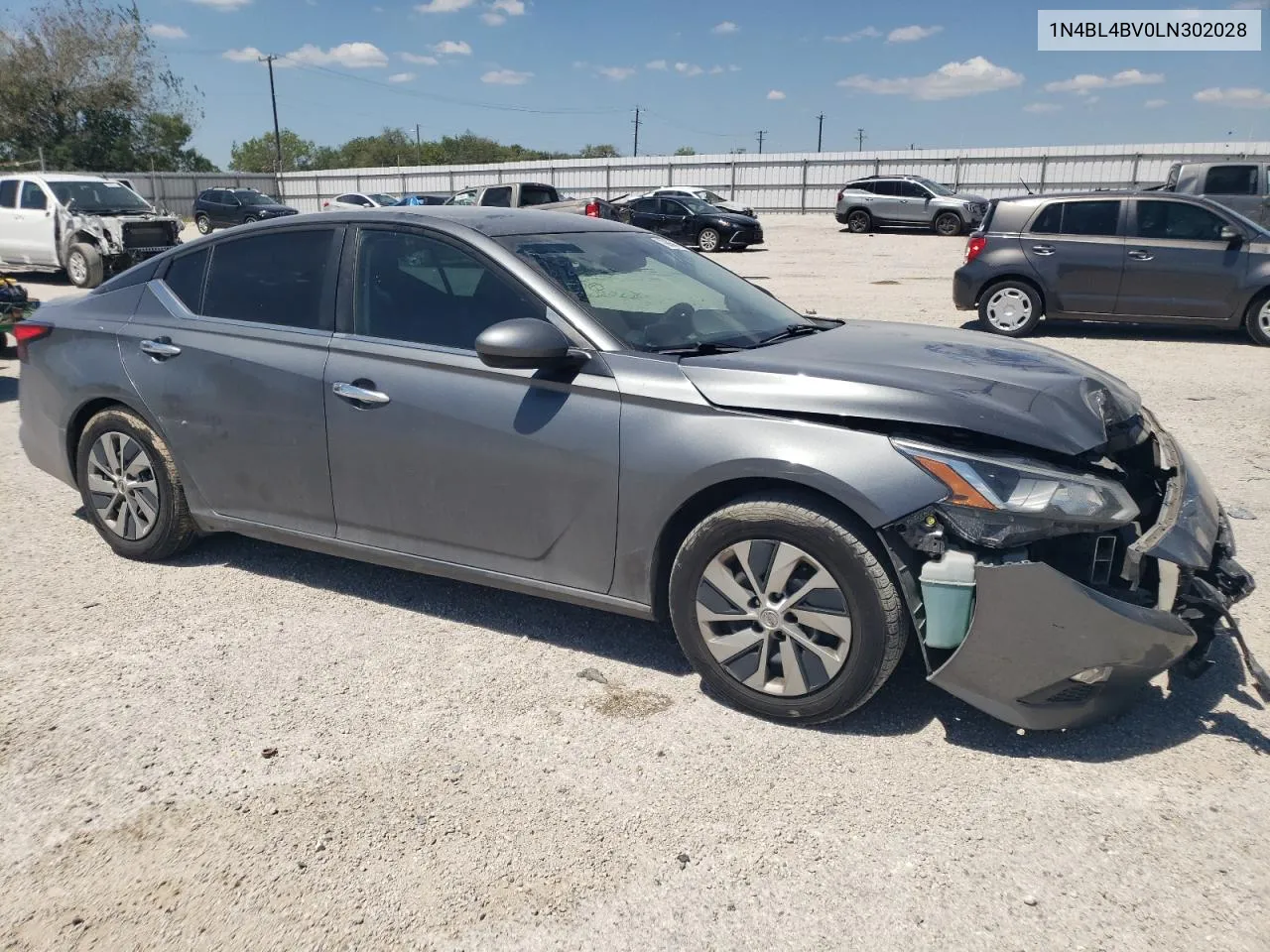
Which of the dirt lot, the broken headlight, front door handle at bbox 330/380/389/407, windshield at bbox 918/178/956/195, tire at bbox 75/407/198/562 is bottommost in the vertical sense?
the dirt lot

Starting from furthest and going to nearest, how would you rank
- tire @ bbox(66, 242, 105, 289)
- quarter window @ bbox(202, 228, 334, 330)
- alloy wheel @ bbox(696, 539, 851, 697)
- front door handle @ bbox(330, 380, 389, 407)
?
tire @ bbox(66, 242, 105, 289)
quarter window @ bbox(202, 228, 334, 330)
front door handle @ bbox(330, 380, 389, 407)
alloy wheel @ bbox(696, 539, 851, 697)

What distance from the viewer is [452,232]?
388cm

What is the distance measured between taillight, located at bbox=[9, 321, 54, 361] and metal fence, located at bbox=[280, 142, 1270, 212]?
3658cm

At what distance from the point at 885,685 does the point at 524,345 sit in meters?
1.76

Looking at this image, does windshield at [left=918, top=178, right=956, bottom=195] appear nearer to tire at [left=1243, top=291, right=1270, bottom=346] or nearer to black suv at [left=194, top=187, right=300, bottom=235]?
tire at [left=1243, top=291, right=1270, bottom=346]

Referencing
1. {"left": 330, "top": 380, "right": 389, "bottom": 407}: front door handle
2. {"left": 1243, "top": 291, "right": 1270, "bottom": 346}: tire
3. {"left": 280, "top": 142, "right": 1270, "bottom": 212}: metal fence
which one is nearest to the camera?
{"left": 330, "top": 380, "right": 389, "bottom": 407}: front door handle

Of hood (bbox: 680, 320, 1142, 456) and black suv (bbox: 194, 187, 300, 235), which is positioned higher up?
black suv (bbox: 194, 187, 300, 235)

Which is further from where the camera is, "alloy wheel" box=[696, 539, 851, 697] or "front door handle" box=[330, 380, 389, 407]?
"front door handle" box=[330, 380, 389, 407]

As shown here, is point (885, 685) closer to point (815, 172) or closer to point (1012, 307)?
point (1012, 307)

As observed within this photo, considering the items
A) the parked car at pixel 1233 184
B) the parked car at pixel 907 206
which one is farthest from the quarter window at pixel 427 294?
the parked car at pixel 907 206

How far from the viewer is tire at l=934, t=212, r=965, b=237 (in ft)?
94.2

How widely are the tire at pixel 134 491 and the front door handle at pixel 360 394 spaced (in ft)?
3.69

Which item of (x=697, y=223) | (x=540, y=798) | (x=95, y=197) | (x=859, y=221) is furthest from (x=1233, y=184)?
(x=95, y=197)

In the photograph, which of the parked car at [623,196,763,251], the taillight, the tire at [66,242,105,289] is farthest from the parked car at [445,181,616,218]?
the taillight
